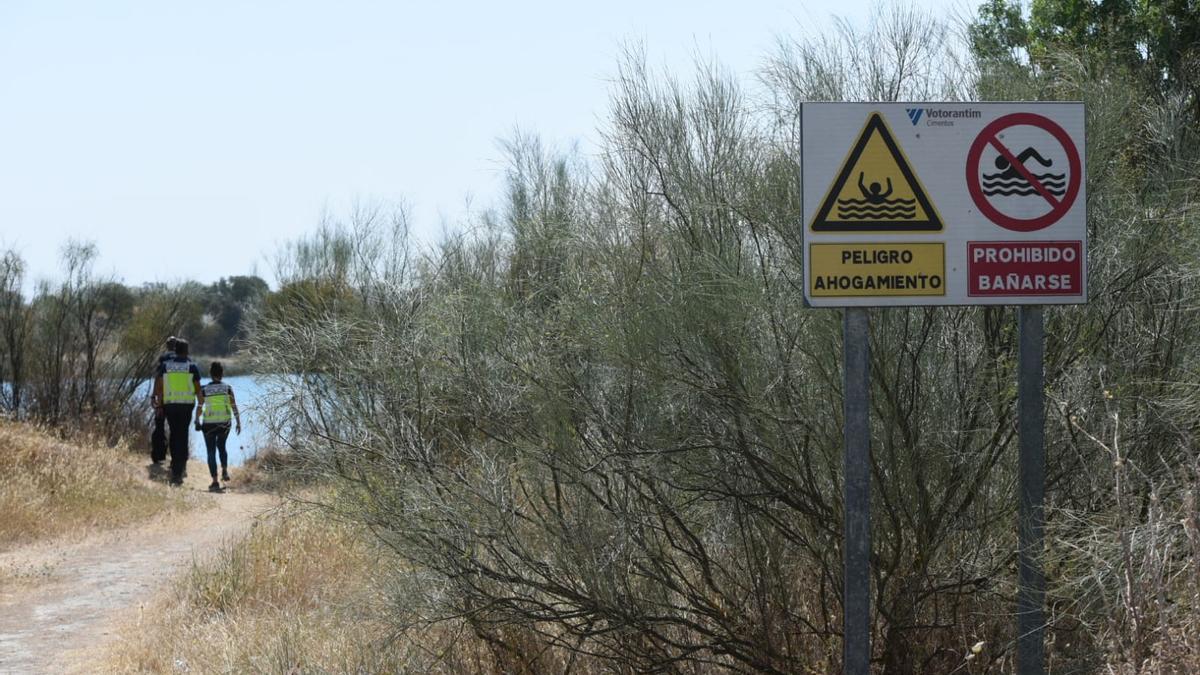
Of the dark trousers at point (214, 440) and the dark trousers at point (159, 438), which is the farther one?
the dark trousers at point (159, 438)

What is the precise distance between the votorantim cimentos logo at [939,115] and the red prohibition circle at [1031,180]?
0.07 metres

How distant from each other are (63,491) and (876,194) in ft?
35.1

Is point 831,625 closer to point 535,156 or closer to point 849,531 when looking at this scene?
point 849,531

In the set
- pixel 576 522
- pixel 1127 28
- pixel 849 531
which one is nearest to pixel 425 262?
pixel 576 522

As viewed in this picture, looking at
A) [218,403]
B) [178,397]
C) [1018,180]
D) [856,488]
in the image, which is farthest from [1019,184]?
[178,397]

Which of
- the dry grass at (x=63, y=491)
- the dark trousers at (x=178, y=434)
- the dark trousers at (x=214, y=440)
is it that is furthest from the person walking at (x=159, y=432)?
the dry grass at (x=63, y=491)

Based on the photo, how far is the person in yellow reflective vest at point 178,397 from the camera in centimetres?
1622

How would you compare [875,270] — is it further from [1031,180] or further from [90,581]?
[90,581]

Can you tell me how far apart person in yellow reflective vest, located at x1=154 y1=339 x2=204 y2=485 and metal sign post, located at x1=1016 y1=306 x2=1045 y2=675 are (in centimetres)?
1359

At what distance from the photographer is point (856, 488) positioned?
3861 millimetres

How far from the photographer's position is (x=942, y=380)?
4.91 metres

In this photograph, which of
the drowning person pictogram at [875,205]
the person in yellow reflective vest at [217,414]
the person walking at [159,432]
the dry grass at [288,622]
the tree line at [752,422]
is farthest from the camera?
the person walking at [159,432]

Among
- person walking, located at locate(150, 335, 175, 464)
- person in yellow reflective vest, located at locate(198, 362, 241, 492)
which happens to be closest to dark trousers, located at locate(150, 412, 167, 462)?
person walking, located at locate(150, 335, 175, 464)

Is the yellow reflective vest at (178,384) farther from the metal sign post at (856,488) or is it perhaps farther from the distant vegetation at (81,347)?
the metal sign post at (856,488)
